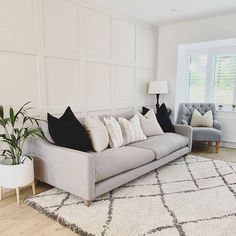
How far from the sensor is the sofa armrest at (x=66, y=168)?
2.26 meters

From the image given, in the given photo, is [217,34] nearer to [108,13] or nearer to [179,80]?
[179,80]

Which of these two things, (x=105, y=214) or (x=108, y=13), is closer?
(x=105, y=214)

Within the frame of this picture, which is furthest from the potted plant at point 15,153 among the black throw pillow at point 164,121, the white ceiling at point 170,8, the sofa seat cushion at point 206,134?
the sofa seat cushion at point 206,134

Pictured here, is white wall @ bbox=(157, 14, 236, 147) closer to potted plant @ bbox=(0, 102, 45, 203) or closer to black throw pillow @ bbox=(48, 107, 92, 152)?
black throw pillow @ bbox=(48, 107, 92, 152)

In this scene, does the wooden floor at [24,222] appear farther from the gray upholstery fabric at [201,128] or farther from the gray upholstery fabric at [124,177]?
the gray upholstery fabric at [201,128]

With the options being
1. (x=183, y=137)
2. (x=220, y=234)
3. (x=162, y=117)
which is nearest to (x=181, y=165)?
(x=183, y=137)

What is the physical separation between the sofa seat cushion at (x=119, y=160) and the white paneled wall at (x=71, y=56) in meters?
0.96

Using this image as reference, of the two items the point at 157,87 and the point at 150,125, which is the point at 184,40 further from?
the point at 150,125

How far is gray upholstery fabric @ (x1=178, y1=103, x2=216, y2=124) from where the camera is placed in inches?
192

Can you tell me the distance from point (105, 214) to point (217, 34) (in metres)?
3.67

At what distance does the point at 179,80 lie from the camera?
4.88 m

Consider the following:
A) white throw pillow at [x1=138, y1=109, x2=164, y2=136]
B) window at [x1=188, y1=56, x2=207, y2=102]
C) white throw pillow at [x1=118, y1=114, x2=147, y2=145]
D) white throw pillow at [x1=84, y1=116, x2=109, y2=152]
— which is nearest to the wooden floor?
white throw pillow at [x1=84, y1=116, x2=109, y2=152]

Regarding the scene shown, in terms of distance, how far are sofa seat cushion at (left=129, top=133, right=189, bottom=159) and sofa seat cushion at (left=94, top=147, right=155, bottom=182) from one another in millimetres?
148

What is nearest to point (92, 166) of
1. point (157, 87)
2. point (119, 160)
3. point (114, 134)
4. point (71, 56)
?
point (119, 160)
